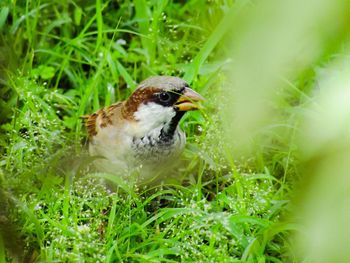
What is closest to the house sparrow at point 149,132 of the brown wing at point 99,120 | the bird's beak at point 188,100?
the bird's beak at point 188,100

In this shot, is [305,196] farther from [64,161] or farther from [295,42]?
[64,161]

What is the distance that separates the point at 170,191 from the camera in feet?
10.5

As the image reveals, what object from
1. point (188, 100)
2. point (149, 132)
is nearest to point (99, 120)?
point (149, 132)

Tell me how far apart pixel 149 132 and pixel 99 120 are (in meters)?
0.35

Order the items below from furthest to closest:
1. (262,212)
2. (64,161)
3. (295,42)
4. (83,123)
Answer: (83,123) → (64,161) → (262,212) → (295,42)

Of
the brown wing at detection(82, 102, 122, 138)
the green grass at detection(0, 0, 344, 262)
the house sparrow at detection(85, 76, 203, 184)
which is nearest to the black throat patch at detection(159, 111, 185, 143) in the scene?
the house sparrow at detection(85, 76, 203, 184)

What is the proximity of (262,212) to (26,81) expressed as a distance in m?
1.45

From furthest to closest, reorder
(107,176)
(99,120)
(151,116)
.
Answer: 1. (99,120)
2. (151,116)
3. (107,176)

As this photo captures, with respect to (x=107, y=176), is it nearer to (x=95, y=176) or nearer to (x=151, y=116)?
(x=95, y=176)

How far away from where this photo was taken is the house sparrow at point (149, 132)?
3098mm

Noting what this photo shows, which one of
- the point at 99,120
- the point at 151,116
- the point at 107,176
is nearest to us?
the point at 107,176

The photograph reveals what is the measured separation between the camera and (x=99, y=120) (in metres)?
3.38

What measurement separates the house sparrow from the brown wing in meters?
0.10

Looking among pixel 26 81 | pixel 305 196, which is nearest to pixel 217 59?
pixel 26 81
